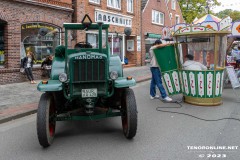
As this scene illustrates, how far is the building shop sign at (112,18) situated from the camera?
16.7 m

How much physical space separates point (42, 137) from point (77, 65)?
1.31 m

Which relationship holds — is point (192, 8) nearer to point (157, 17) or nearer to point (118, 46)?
point (157, 17)

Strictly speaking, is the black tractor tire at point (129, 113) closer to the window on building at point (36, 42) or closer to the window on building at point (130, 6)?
the window on building at point (36, 42)

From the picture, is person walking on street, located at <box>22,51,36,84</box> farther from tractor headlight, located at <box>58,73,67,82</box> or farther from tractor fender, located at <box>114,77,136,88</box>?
tractor fender, located at <box>114,77,136,88</box>

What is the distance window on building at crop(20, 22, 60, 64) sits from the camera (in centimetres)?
1208

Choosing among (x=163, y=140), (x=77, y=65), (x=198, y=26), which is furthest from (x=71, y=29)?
(x=198, y=26)

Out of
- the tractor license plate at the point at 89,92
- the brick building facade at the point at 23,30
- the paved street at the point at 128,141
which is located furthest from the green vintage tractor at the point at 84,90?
the brick building facade at the point at 23,30

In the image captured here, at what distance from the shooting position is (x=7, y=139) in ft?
16.2

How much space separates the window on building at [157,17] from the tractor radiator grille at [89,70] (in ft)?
66.6

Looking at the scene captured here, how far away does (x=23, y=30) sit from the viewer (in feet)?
39.3

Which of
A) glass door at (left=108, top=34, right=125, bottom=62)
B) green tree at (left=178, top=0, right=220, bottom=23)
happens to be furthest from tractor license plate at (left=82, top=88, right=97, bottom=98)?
green tree at (left=178, top=0, right=220, bottom=23)

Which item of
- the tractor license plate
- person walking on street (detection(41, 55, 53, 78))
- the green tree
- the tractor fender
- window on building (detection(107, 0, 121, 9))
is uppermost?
the green tree

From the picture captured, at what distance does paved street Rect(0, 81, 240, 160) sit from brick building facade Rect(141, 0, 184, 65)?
53.7ft

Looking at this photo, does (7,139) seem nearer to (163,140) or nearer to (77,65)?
(77,65)
